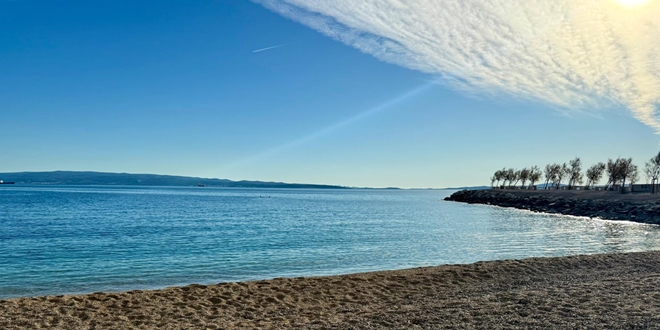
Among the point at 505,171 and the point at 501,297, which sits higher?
the point at 505,171

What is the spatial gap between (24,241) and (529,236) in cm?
3214

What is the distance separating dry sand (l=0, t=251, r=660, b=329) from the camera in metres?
9.16

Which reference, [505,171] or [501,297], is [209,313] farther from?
[505,171]

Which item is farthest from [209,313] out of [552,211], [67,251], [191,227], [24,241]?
[552,211]

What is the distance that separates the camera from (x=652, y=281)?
1276 cm

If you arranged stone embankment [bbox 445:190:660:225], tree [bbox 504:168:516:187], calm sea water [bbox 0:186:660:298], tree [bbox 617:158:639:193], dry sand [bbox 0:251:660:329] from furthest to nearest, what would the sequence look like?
1. tree [bbox 504:168:516:187]
2. tree [bbox 617:158:639:193]
3. stone embankment [bbox 445:190:660:225]
4. calm sea water [bbox 0:186:660:298]
5. dry sand [bbox 0:251:660:329]

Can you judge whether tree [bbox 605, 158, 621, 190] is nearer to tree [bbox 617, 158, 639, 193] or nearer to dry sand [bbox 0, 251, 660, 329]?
tree [bbox 617, 158, 639, 193]

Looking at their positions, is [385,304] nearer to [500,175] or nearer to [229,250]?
[229,250]

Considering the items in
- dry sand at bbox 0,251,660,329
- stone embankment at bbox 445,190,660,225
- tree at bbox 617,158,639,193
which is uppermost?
tree at bbox 617,158,639,193

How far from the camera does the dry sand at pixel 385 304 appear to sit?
9.16 metres

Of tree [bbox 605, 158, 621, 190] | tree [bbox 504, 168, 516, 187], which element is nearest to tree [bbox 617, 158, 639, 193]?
tree [bbox 605, 158, 621, 190]

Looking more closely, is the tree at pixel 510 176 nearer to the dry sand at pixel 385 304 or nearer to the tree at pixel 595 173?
the tree at pixel 595 173

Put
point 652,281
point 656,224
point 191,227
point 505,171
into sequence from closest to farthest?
point 652,281 → point 191,227 → point 656,224 → point 505,171

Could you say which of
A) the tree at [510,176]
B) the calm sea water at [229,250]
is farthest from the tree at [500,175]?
the calm sea water at [229,250]
